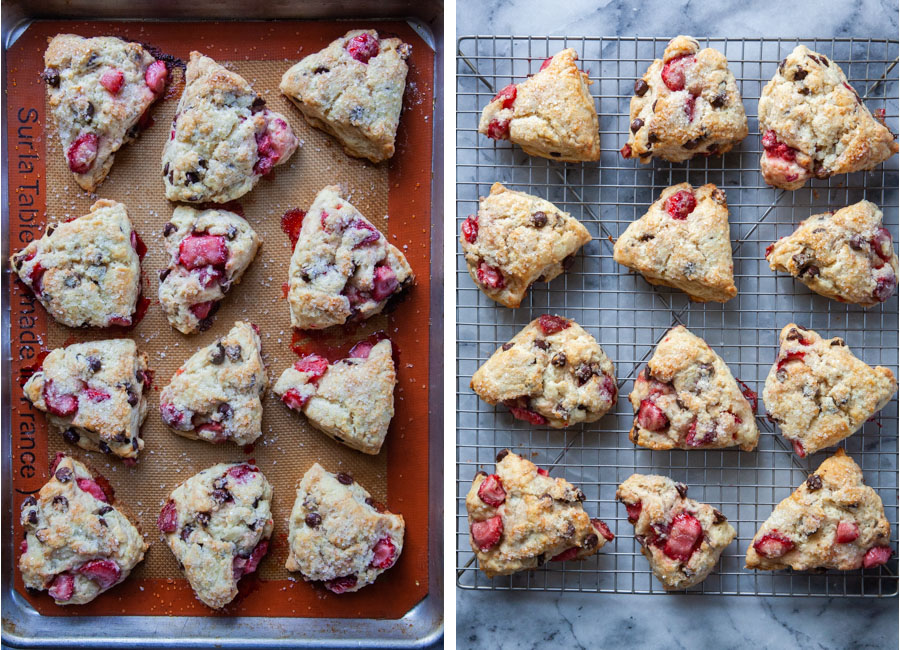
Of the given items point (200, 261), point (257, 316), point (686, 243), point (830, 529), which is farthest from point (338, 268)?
point (830, 529)

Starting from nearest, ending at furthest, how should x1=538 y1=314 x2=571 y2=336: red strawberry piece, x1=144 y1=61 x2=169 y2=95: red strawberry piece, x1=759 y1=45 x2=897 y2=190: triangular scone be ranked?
x1=759 y1=45 x2=897 y2=190: triangular scone → x1=538 y1=314 x2=571 y2=336: red strawberry piece → x1=144 y1=61 x2=169 y2=95: red strawberry piece

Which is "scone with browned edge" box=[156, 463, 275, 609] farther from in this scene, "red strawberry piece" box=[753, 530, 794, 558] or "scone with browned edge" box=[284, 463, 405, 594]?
"red strawberry piece" box=[753, 530, 794, 558]

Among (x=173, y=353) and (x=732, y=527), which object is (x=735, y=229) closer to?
(x=732, y=527)

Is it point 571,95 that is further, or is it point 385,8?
point 385,8

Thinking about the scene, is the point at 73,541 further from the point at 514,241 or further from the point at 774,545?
the point at 774,545

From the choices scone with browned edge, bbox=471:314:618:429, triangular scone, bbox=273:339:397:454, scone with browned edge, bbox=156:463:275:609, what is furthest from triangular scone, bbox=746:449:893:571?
scone with browned edge, bbox=156:463:275:609

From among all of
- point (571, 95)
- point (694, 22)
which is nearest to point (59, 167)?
point (571, 95)
